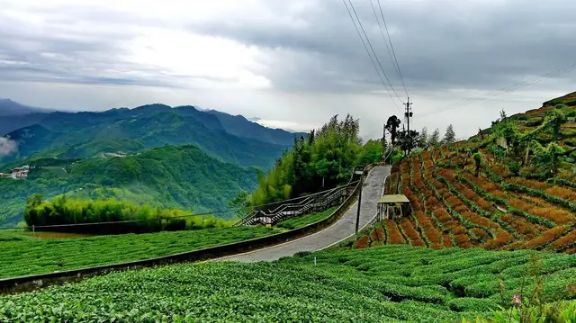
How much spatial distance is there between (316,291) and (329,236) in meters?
26.8

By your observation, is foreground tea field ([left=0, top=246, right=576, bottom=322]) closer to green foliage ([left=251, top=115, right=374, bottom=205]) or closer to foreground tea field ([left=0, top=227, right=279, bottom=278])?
foreground tea field ([left=0, top=227, right=279, bottom=278])

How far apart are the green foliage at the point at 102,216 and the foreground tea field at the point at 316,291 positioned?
41.4m

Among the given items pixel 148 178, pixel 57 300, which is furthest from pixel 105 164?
pixel 57 300

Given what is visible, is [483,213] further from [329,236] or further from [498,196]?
[329,236]

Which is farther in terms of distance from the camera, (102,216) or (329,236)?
(102,216)

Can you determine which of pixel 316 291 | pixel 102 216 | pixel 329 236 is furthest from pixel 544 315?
pixel 102 216

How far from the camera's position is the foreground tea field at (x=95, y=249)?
105ft

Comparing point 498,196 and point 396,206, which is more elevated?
point 498,196

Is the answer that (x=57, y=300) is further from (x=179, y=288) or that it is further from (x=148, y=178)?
(x=148, y=178)

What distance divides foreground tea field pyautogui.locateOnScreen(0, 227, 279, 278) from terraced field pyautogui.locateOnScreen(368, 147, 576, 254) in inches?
508

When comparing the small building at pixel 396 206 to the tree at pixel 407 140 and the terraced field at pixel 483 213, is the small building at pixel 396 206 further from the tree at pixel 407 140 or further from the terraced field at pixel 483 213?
the tree at pixel 407 140

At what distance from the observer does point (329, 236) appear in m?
43.4

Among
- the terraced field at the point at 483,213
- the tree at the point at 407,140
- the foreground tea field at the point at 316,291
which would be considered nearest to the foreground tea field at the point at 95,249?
the terraced field at the point at 483,213

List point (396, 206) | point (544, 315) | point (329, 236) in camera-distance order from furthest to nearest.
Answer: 1. point (396, 206)
2. point (329, 236)
3. point (544, 315)
